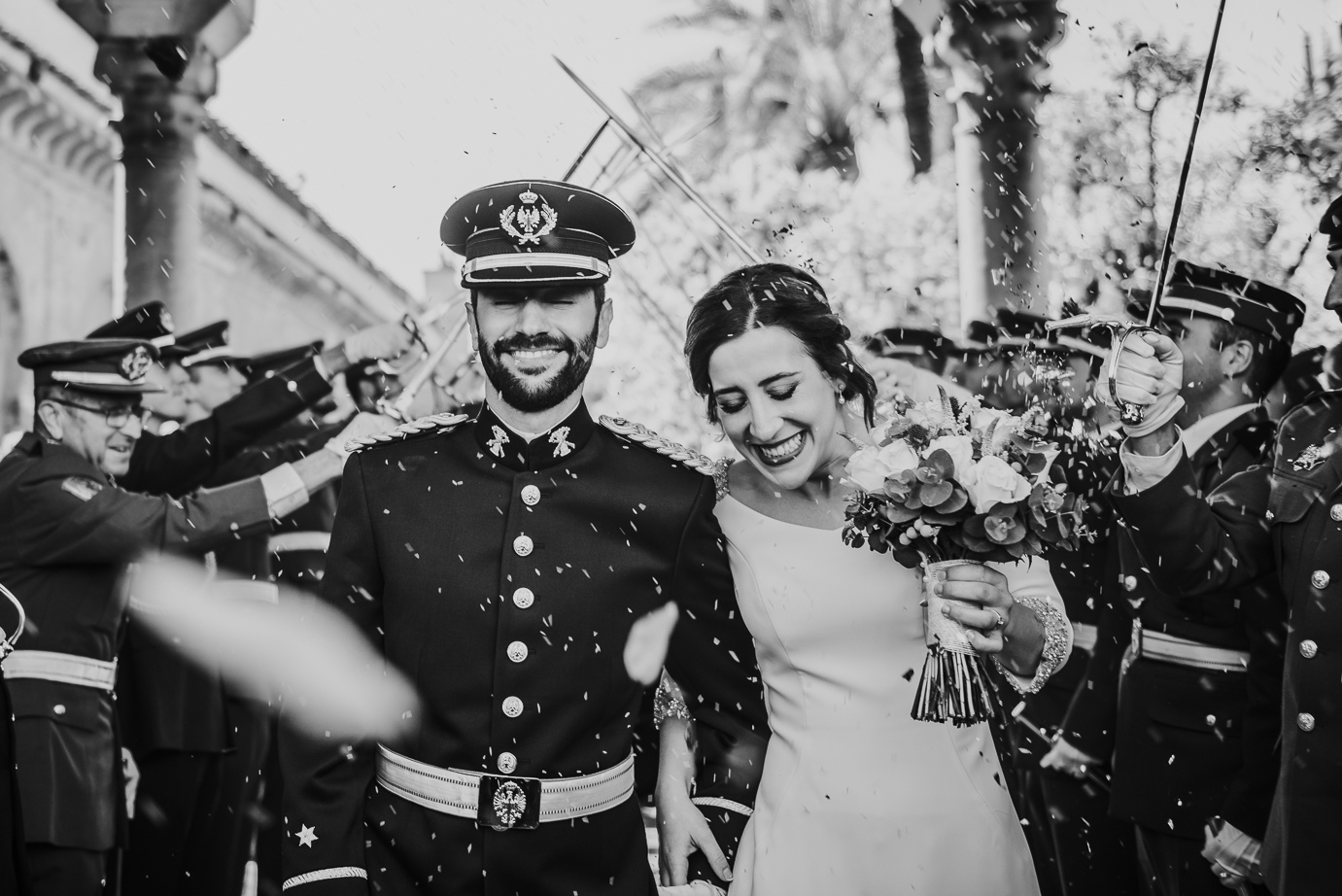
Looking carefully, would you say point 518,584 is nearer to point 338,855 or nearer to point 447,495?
point 447,495

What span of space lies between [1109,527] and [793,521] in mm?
2536

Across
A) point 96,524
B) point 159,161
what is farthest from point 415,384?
point 159,161

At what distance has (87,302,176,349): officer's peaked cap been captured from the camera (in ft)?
21.3

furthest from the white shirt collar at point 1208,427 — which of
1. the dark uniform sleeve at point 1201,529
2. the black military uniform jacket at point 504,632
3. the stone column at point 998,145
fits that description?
the stone column at point 998,145

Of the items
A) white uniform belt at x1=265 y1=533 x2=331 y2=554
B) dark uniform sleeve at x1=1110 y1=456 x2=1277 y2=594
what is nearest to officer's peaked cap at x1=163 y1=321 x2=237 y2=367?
white uniform belt at x1=265 y1=533 x2=331 y2=554

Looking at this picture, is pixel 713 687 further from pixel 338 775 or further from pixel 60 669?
pixel 60 669

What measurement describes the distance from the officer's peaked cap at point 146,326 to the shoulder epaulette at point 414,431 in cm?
348

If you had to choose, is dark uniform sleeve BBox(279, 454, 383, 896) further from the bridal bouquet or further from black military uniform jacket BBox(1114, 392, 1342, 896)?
black military uniform jacket BBox(1114, 392, 1342, 896)

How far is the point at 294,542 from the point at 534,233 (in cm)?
428

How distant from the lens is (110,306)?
493 inches

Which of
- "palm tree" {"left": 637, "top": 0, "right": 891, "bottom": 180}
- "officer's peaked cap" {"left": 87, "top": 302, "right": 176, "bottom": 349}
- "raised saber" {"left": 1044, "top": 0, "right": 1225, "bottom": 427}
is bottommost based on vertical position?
"raised saber" {"left": 1044, "top": 0, "right": 1225, "bottom": 427}

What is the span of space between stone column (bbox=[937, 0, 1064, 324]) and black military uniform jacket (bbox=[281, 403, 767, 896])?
6.29 m

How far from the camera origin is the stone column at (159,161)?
32.1 feet

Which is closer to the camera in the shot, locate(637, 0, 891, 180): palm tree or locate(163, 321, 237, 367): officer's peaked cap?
locate(163, 321, 237, 367): officer's peaked cap
